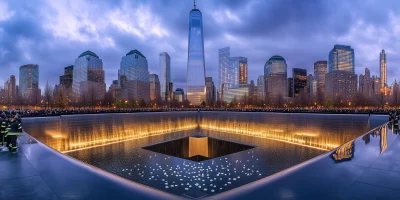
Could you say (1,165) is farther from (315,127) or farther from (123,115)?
(315,127)

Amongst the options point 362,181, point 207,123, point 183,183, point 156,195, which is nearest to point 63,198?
point 156,195

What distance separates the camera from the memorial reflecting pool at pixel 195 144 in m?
13.7

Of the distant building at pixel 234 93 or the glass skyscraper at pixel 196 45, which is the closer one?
the glass skyscraper at pixel 196 45

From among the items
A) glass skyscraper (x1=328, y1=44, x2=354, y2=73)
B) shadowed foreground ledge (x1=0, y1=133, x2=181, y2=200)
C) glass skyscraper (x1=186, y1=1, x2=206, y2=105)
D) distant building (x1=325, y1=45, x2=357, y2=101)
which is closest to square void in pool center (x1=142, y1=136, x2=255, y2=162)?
shadowed foreground ledge (x1=0, y1=133, x2=181, y2=200)

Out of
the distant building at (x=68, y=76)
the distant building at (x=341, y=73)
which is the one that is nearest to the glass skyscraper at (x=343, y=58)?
the distant building at (x=341, y=73)

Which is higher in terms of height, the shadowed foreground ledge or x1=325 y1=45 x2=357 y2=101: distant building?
x1=325 y1=45 x2=357 y2=101: distant building

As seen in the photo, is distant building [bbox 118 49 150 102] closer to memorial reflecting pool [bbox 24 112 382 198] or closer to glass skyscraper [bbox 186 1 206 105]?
glass skyscraper [bbox 186 1 206 105]

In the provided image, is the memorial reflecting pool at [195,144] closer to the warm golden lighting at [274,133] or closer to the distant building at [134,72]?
the warm golden lighting at [274,133]

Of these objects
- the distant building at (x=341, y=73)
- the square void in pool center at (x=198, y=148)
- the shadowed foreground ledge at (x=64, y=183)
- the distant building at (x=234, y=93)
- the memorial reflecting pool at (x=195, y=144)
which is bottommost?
the square void in pool center at (x=198, y=148)

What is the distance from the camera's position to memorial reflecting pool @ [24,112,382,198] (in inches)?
538

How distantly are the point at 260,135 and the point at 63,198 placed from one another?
31.1 m

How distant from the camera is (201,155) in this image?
26.6m

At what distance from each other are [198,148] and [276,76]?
15152cm

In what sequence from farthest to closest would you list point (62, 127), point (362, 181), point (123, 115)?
point (123, 115) → point (62, 127) → point (362, 181)
